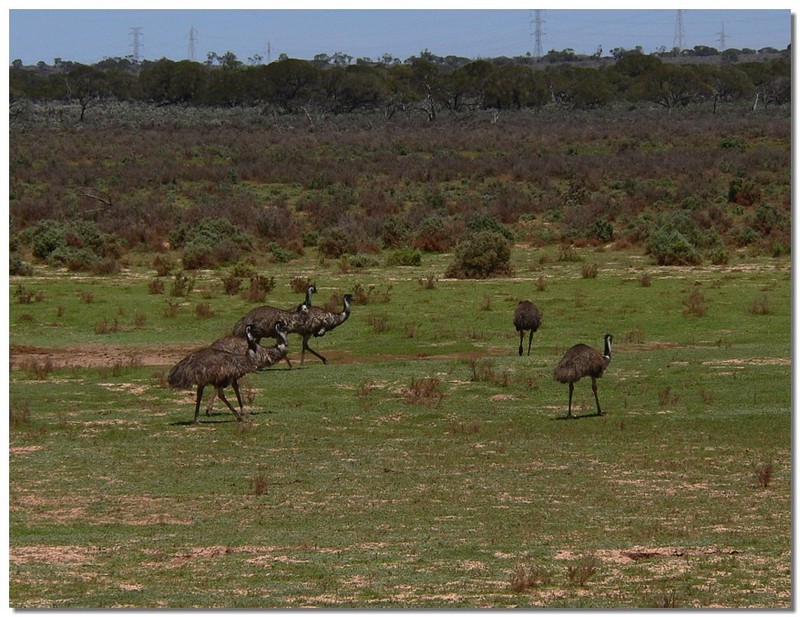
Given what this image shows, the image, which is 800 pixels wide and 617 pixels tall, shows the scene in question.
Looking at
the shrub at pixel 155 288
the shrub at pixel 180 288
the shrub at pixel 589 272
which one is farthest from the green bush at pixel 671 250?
the shrub at pixel 155 288

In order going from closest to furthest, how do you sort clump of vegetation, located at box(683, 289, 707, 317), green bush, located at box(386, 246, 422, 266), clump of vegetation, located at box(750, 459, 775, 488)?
clump of vegetation, located at box(750, 459, 775, 488)
clump of vegetation, located at box(683, 289, 707, 317)
green bush, located at box(386, 246, 422, 266)

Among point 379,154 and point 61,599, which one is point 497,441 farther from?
point 379,154

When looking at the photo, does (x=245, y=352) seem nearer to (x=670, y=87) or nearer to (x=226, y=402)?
(x=226, y=402)

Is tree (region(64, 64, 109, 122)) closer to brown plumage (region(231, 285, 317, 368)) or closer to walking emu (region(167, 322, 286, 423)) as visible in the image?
brown plumage (region(231, 285, 317, 368))

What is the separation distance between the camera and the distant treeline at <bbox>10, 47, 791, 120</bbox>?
376 feet

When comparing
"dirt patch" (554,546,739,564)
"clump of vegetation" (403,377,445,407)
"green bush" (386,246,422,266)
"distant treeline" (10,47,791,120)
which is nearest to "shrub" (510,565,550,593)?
"dirt patch" (554,546,739,564)

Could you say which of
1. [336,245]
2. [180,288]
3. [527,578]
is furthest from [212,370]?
[336,245]

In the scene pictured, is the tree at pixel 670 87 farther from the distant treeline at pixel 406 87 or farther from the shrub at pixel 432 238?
the shrub at pixel 432 238

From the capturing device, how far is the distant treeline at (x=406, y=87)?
11475cm

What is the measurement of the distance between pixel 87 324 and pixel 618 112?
8568 cm

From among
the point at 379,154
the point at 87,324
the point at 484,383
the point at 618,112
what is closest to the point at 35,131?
the point at 379,154

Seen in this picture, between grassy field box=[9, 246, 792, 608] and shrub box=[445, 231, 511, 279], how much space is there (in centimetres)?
599

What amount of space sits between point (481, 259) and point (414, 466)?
21418 mm

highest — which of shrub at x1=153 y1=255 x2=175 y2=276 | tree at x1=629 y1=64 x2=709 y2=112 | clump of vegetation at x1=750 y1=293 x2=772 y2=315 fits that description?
tree at x1=629 y1=64 x2=709 y2=112
